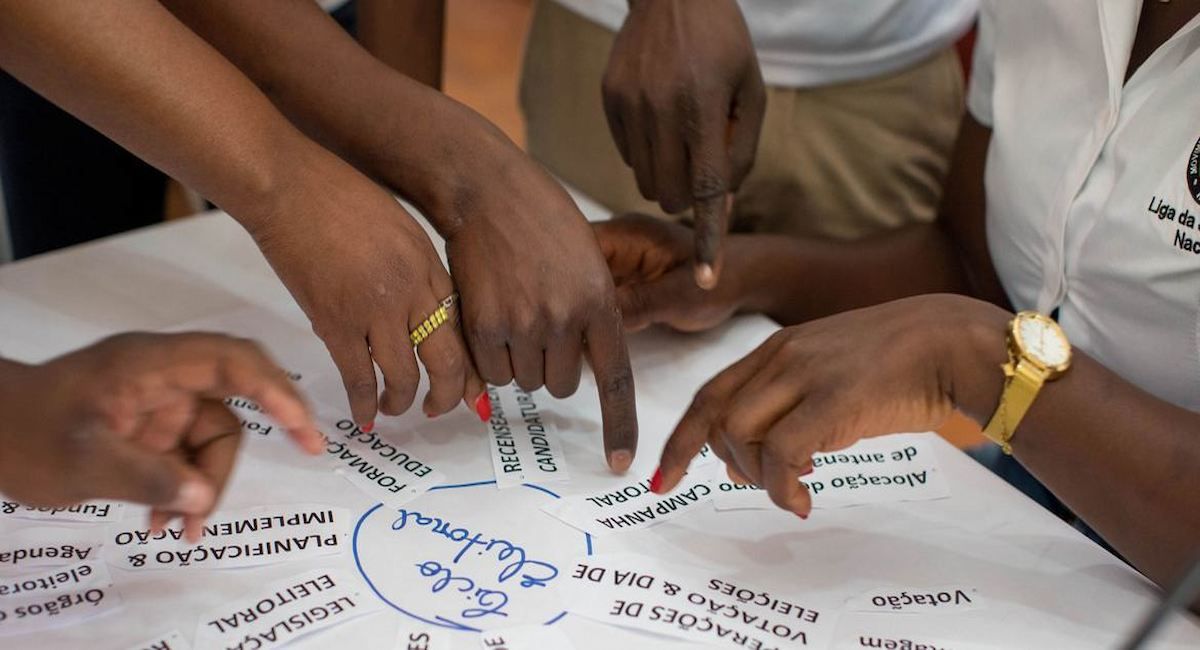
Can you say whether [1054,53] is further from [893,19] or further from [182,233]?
[182,233]

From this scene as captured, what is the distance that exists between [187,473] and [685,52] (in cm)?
56

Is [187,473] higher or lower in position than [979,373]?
higher

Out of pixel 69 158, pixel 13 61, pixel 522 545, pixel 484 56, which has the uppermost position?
pixel 13 61

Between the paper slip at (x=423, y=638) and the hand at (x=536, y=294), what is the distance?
0.21m

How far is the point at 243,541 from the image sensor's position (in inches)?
31.0

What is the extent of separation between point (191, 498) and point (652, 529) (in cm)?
32

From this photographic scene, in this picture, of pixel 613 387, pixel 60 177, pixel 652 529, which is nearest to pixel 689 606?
pixel 652 529

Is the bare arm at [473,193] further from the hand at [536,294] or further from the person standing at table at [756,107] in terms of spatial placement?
the person standing at table at [756,107]

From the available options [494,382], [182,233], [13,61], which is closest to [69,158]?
[182,233]

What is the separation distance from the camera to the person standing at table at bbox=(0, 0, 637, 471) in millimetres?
791

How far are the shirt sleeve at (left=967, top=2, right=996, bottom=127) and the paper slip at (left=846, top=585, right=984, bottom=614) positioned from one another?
0.50 meters

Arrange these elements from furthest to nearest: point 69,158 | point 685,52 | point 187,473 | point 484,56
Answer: point 484,56 < point 69,158 < point 685,52 < point 187,473

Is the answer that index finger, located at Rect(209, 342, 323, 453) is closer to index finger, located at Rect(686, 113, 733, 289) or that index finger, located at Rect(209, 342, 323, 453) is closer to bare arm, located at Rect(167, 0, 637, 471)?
bare arm, located at Rect(167, 0, 637, 471)

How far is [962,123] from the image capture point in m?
1.18
